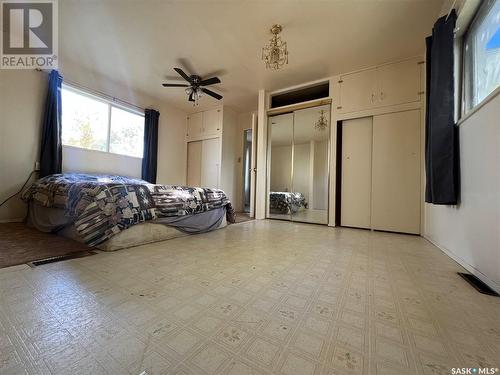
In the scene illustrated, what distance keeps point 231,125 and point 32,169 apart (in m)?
3.77

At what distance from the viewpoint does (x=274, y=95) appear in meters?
4.21

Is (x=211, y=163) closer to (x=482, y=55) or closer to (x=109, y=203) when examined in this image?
(x=109, y=203)

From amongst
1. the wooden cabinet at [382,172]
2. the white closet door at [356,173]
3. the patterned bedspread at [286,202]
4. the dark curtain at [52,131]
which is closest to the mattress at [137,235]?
the dark curtain at [52,131]

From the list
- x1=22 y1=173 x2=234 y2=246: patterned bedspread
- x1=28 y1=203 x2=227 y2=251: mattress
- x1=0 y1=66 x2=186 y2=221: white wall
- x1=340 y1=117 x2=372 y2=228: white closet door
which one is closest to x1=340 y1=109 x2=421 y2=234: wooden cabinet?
x1=340 y1=117 x2=372 y2=228: white closet door

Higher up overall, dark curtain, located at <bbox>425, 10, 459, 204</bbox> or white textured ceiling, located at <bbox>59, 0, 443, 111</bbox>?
white textured ceiling, located at <bbox>59, 0, 443, 111</bbox>

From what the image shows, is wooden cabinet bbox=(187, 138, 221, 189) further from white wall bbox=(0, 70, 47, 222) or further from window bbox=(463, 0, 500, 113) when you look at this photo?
window bbox=(463, 0, 500, 113)

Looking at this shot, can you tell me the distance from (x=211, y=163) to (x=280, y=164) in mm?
1896

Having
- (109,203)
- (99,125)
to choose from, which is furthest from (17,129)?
(109,203)

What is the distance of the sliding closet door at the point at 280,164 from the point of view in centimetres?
395

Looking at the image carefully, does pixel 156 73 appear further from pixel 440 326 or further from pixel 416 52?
pixel 440 326

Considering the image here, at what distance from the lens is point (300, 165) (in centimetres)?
379

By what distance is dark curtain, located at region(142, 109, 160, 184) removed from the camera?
436 centimetres

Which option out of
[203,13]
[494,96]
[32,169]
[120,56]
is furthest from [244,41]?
[32,169]

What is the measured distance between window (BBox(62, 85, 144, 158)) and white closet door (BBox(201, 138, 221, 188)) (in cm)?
144
